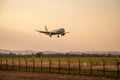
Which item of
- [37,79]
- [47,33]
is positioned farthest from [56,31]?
[37,79]

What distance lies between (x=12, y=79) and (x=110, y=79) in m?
11.6

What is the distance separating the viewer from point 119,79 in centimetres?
3638

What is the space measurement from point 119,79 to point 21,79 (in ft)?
37.9

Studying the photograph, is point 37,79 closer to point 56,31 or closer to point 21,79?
point 21,79

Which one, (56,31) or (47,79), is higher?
(56,31)

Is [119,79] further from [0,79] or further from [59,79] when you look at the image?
[0,79]

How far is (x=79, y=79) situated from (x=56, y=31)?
51129 millimetres

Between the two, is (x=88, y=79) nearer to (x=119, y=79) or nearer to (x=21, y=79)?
(x=119, y=79)

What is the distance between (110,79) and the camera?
3656 centimetres

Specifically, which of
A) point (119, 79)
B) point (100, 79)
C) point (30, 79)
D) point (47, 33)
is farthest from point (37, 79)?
point (47, 33)

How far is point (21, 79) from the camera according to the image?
3631 centimetres

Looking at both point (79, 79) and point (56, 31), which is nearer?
Answer: point (79, 79)

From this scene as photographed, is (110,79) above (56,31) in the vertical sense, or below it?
below

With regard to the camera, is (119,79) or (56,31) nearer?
(119,79)
